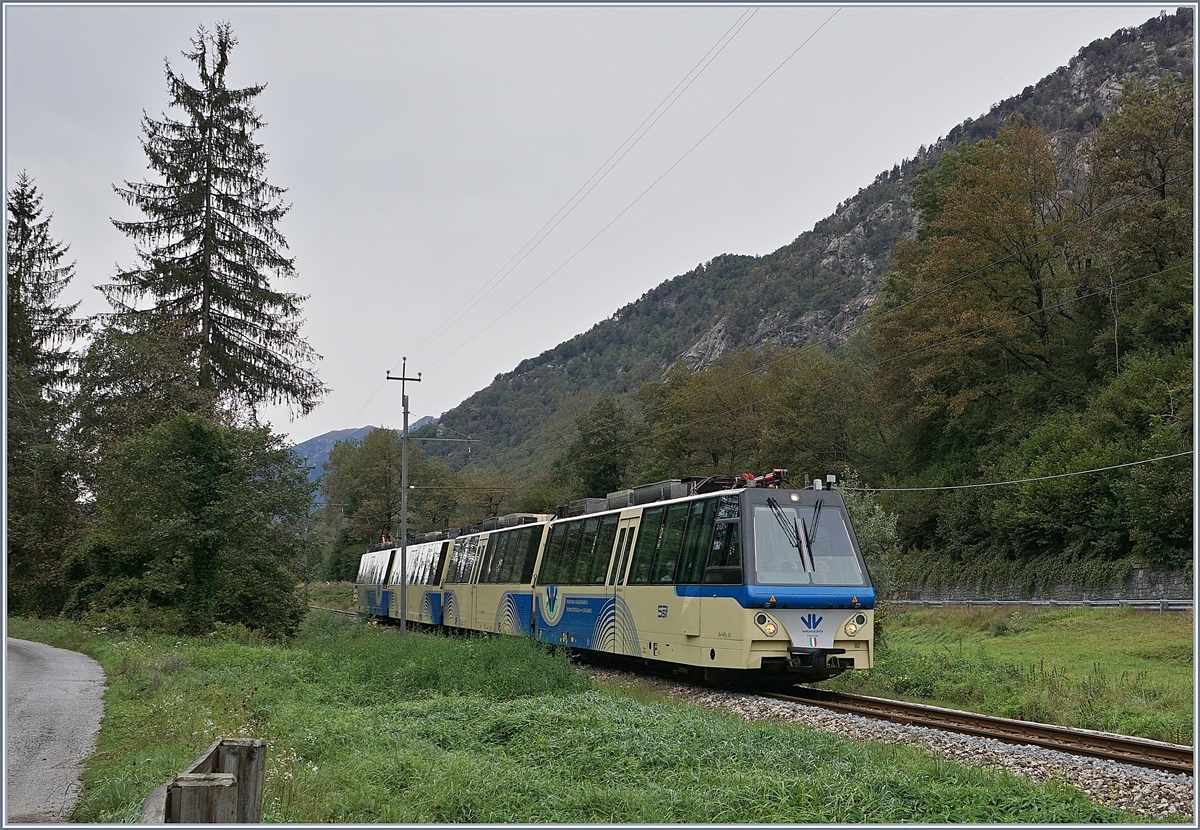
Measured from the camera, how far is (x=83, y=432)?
3272 cm

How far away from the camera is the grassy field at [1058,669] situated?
13.4 meters

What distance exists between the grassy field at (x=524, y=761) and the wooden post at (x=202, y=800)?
7.55 feet

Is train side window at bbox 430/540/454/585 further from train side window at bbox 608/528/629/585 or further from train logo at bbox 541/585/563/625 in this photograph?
train side window at bbox 608/528/629/585

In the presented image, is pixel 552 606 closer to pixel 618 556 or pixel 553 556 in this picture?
pixel 553 556

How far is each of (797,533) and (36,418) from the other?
2873 cm

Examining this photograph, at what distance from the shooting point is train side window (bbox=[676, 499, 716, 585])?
49.7 feet

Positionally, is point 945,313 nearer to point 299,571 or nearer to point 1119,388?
point 1119,388

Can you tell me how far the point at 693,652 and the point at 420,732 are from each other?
5.65 meters

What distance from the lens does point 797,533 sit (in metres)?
14.8

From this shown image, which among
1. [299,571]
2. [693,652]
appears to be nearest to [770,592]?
[693,652]

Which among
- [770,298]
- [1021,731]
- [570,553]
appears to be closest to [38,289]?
[570,553]

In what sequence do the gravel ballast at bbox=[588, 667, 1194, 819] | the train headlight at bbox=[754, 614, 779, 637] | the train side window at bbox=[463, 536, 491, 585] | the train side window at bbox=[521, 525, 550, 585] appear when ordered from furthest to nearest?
the train side window at bbox=[463, 536, 491, 585] < the train side window at bbox=[521, 525, 550, 585] < the train headlight at bbox=[754, 614, 779, 637] < the gravel ballast at bbox=[588, 667, 1194, 819]

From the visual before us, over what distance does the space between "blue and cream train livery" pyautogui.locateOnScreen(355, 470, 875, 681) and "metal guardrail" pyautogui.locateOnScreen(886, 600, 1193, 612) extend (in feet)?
27.1

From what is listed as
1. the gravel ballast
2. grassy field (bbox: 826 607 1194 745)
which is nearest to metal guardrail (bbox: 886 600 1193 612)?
grassy field (bbox: 826 607 1194 745)
